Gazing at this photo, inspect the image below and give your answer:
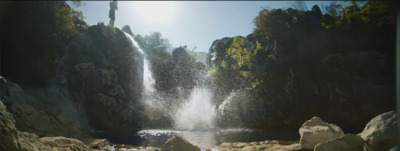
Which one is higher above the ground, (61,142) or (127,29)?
(127,29)

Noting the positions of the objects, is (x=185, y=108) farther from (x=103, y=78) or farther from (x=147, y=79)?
(x=147, y=79)

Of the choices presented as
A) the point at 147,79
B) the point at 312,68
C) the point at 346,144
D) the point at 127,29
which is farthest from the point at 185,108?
the point at 127,29

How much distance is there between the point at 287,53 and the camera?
70.9 feet

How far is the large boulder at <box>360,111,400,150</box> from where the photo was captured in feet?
17.3

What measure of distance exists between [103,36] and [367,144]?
2836 cm

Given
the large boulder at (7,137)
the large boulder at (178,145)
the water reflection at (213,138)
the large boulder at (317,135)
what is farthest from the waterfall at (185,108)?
the large boulder at (7,137)

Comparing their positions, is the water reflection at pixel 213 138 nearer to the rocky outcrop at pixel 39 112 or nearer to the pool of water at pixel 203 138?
the pool of water at pixel 203 138

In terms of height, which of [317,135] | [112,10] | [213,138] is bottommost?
[213,138]

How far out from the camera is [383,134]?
5.47 metres

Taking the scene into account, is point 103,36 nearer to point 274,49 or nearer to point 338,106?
point 274,49

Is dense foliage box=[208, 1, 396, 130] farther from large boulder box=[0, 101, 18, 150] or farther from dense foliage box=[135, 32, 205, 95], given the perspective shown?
large boulder box=[0, 101, 18, 150]

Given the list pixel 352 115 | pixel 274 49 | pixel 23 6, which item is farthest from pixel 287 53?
pixel 23 6

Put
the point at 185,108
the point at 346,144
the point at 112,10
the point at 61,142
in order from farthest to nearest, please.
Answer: the point at 112,10 → the point at 185,108 → the point at 61,142 → the point at 346,144

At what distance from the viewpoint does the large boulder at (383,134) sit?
17.3ft
